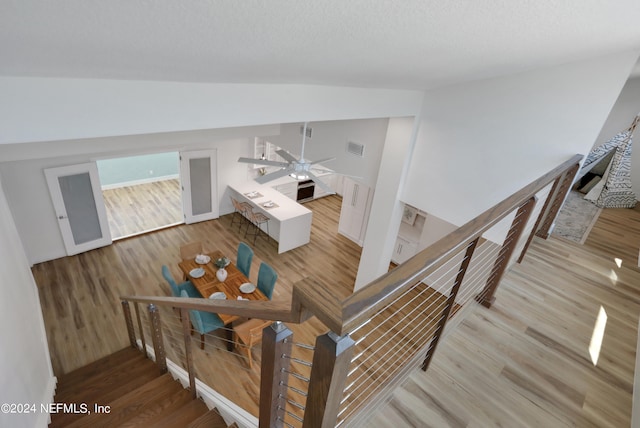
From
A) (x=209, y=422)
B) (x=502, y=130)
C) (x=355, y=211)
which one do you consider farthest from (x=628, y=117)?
(x=209, y=422)

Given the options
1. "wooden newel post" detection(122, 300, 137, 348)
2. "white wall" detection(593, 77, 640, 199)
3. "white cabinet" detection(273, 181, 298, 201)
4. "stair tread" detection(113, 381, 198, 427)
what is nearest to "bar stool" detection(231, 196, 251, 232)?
"white cabinet" detection(273, 181, 298, 201)

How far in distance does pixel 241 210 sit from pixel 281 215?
3.86 feet

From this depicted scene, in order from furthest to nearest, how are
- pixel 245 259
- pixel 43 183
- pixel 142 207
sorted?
pixel 142 207 < pixel 245 259 < pixel 43 183

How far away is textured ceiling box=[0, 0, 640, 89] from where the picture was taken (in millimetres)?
1091

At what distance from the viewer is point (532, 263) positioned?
2.94m

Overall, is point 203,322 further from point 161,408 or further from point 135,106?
point 135,106

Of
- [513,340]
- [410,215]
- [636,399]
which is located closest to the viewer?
[636,399]

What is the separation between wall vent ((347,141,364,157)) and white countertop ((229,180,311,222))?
2141mm

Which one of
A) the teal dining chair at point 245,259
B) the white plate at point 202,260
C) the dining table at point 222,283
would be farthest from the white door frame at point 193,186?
the teal dining chair at point 245,259

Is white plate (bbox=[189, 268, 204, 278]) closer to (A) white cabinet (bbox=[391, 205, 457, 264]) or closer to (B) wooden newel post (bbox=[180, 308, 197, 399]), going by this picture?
(B) wooden newel post (bbox=[180, 308, 197, 399])

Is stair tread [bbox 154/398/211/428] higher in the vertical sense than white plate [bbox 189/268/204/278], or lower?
higher

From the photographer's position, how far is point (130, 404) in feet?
7.98

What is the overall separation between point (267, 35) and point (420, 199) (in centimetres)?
382

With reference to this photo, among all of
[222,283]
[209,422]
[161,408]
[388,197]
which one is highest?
[388,197]
